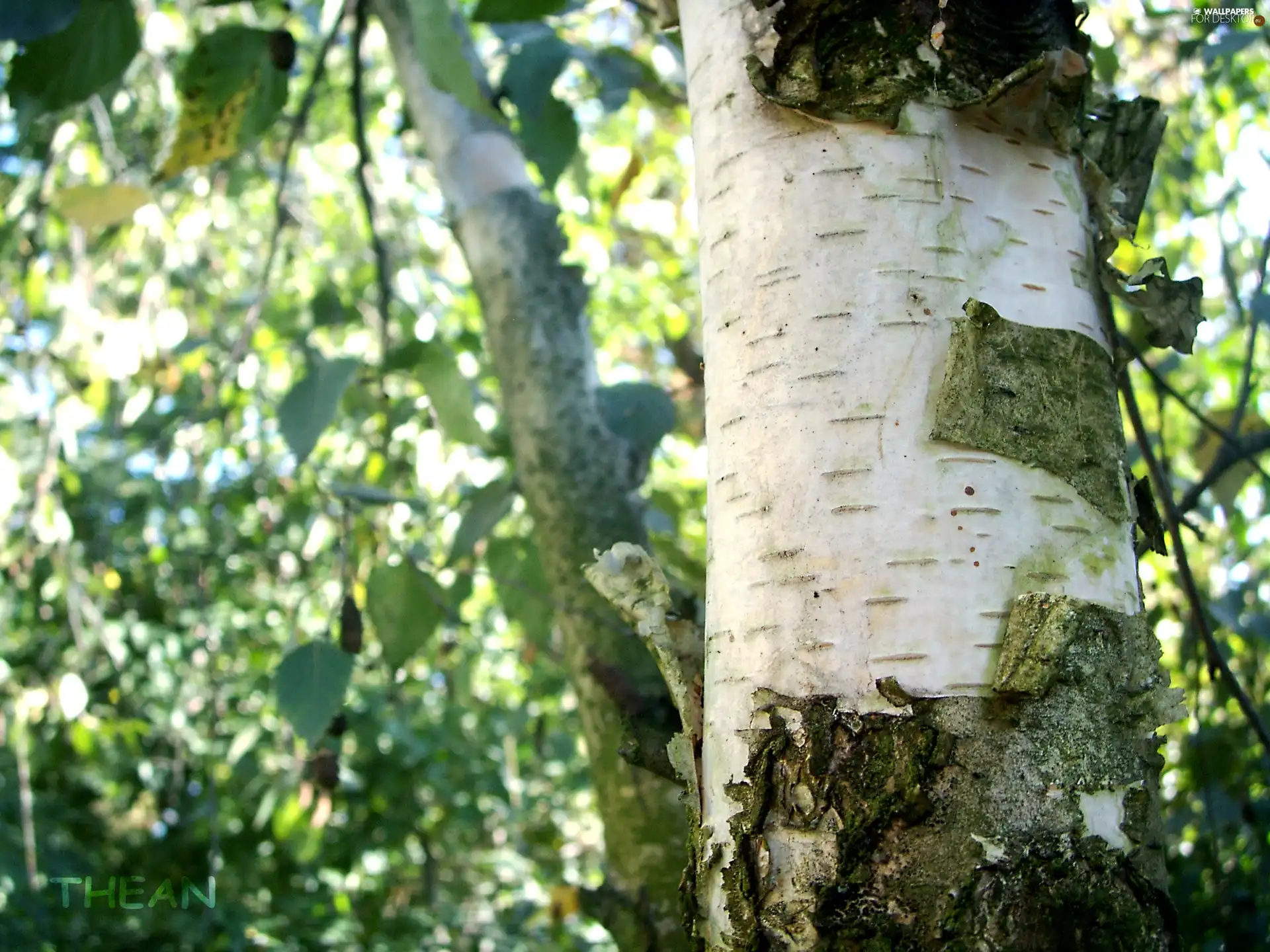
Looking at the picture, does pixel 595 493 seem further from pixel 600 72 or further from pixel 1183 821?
pixel 1183 821

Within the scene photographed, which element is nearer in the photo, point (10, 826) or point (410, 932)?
point (10, 826)

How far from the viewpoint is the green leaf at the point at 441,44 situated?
762 millimetres

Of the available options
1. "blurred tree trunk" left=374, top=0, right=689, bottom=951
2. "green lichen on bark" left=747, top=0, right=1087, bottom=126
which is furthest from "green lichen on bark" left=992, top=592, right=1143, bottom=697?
"blurred tree trunk" left=374, top=0, right=689, bottom=951

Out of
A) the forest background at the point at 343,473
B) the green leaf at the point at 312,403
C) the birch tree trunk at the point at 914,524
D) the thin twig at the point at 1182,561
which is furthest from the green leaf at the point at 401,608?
the thin twig at the point at 1182,561

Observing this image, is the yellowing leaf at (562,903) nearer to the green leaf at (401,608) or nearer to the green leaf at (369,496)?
the green leaf at (401,608)

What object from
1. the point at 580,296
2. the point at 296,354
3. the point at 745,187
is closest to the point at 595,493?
the point at 580,296

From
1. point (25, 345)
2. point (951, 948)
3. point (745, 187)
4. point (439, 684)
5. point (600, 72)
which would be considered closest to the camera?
point (951, 948)

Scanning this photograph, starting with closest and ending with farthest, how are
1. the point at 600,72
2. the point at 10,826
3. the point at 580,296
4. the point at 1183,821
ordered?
the point at 580,296, the point at 600,72, the point at 1183,821, the point at 10,826

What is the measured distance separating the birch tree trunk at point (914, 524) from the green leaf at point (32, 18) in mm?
658

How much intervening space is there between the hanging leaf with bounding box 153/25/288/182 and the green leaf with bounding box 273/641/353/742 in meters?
0.61

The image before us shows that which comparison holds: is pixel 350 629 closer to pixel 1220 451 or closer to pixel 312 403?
pixel 312 403

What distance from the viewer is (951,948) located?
447mm

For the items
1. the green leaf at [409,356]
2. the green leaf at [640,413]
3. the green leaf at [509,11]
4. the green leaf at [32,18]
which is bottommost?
the green leaf at [640,413]

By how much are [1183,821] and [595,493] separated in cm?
126
